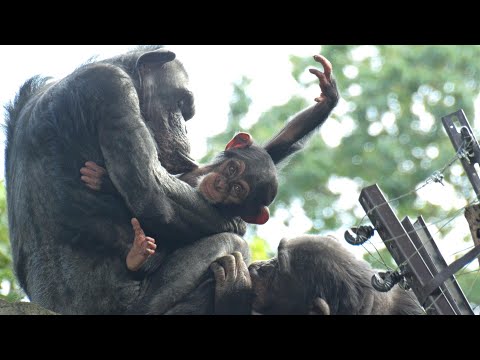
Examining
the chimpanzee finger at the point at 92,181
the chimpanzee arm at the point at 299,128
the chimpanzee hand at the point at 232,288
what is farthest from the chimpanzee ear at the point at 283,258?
the chimpanzee arm at the point at 299,128

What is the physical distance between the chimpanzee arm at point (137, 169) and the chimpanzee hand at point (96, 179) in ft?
0.50

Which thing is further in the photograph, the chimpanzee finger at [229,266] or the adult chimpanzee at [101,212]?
the adult chimpanzee at [101,212]

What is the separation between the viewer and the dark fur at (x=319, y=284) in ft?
24.2

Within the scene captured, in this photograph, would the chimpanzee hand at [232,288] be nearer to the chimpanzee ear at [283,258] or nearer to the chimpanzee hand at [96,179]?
the chimpanzee ear at [283,258]

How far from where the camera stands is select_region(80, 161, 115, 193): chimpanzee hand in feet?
25.9

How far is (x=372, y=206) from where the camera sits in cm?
679

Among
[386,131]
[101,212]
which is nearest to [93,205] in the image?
[101,212]

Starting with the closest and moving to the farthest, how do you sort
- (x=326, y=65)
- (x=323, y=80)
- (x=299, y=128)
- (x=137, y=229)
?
1. (x=137, y=229)
2. (x=326, y=65)
3. (x=323, y=80)
4. (x=299, y=128)

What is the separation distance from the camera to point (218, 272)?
756 cm

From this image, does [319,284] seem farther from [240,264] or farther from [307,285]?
[240,264]

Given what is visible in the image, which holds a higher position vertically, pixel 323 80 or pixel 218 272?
pixel 323 80

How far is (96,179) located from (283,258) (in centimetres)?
164
